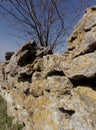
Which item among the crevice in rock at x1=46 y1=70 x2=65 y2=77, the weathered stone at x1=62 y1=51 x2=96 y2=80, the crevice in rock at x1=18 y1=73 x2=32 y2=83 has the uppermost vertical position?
the crevice in rock at x1=18 y1=73 x2=32 y2=83

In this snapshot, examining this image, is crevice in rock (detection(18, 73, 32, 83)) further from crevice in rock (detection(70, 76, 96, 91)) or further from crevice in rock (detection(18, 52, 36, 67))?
crevice in rock (detection(70, 76, 96, 91))

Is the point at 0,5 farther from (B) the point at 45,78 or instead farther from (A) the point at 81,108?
(A) the point at 81,108

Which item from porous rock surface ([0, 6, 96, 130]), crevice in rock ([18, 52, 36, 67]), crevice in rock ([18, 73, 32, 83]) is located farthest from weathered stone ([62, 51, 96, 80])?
crevice in rock ([18, 52, 36, 67])

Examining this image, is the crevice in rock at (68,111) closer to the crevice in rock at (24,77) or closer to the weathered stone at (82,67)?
the weathered stone at (82,67)

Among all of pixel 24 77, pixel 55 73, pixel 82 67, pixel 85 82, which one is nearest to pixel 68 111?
pixel 85 82

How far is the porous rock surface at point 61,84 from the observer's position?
4375mm

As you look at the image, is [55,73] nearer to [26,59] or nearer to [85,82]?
[85,82]

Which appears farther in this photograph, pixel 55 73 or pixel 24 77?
pixel 24 77

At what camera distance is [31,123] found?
656cm

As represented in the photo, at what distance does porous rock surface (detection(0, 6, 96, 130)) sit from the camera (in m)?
4.38

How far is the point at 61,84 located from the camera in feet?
17.5

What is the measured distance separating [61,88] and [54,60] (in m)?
0.75

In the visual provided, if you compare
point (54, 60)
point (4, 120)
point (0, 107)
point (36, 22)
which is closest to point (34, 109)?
point (54, 60)

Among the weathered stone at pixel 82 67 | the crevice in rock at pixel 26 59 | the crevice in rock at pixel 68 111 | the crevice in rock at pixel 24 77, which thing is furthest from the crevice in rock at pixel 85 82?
the crevice in rock at pixel 26 59
